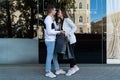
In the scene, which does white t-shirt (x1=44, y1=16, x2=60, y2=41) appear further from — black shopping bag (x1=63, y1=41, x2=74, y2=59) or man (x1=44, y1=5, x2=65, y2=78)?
black shopping bag (x1=63, y1=41, x2=74, y2=59)

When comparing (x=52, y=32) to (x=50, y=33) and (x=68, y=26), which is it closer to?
(x=50, y=33)

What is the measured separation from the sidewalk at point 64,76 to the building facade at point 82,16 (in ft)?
3.82

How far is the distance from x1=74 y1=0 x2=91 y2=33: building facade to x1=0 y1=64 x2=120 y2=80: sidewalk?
3.82 ft

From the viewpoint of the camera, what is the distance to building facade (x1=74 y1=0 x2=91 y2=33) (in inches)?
481

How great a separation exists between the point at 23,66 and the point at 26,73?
123cm

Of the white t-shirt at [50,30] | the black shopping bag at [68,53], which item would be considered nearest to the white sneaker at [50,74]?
the black shopping bag at [68,53]

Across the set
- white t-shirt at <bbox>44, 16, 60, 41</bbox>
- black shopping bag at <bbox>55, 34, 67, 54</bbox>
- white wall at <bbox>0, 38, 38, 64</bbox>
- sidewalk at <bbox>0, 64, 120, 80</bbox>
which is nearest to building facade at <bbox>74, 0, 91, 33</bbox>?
sidewalk at <bbox>0, 64, 120, 80</bbox>

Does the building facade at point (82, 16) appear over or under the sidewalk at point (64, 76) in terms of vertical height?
over

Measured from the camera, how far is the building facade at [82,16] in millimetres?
12219

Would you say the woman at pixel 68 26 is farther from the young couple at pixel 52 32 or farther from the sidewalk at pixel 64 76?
the sidewalk at pixel 64 76

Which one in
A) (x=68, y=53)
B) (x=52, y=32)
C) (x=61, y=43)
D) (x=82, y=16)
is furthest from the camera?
(x=82, y=16)

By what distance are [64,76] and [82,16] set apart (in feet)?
8.96

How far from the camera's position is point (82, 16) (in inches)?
480

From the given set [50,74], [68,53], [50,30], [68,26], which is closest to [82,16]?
[68,26]
